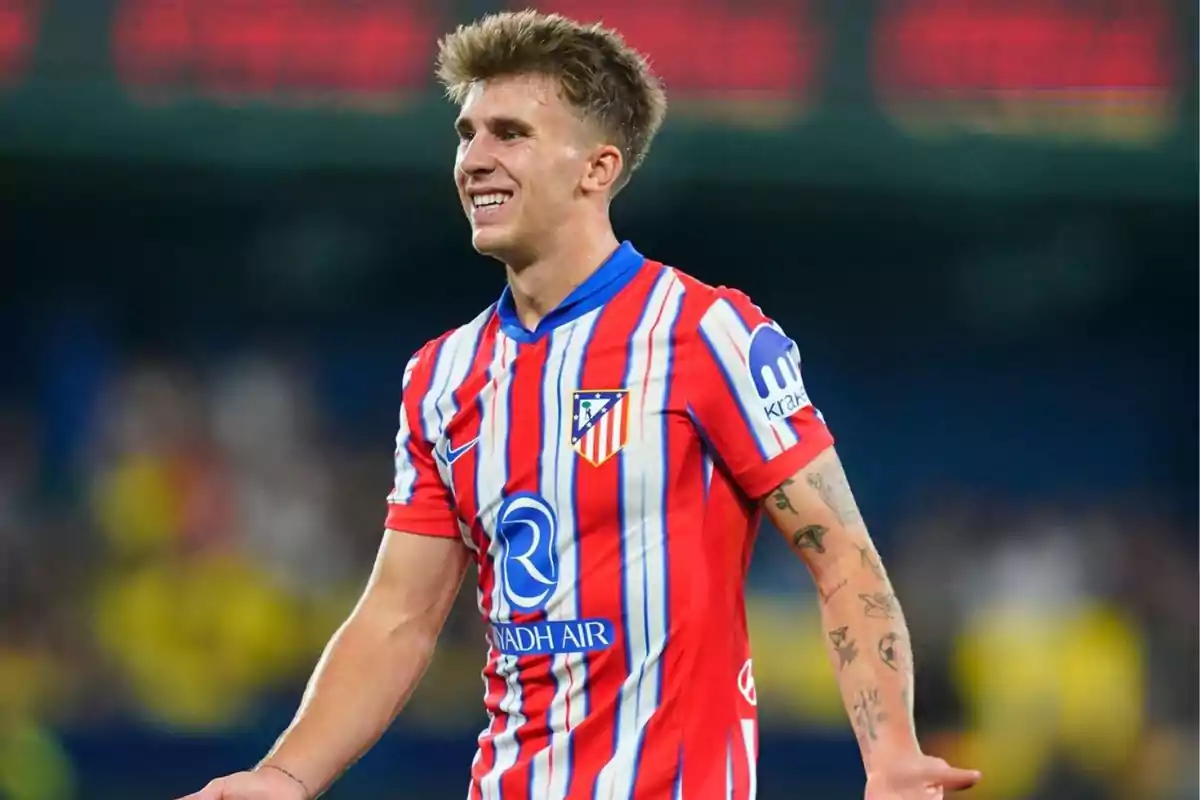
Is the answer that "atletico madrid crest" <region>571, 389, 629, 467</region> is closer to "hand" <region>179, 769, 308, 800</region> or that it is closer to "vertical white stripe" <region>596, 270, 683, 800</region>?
"vertical white stripe" <region>596, 270, 683, 800</region>

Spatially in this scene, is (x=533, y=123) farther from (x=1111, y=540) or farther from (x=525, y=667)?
(x=1111, y=540)

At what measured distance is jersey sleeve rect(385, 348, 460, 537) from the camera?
118 inches

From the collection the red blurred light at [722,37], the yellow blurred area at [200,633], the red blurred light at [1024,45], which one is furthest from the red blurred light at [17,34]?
the red blurred light at [1024,45]

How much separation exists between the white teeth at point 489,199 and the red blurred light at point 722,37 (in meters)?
3.94

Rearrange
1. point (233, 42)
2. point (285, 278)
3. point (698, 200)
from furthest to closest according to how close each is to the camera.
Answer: point (285, 278)
point (698, 200)
point (233, 42)

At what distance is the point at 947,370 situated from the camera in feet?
32.0

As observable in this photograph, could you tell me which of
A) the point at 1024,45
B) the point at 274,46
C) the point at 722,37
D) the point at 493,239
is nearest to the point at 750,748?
the point at 493,239

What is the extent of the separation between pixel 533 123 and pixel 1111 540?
6385 mm

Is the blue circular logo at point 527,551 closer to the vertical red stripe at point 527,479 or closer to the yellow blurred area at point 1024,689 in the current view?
the vertical red stripe at point 527,479

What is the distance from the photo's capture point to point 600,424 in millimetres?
2832

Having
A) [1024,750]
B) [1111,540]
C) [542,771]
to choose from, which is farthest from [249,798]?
[1111,540]

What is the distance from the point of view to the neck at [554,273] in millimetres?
2977

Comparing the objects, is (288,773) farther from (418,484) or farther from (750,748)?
(750,748)

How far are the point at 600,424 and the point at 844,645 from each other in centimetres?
48
